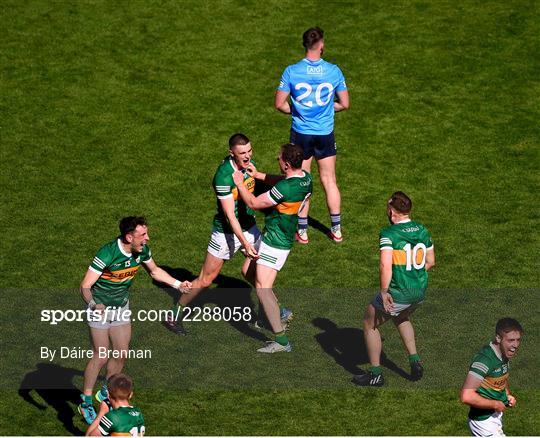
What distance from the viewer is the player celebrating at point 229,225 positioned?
45.9 feet

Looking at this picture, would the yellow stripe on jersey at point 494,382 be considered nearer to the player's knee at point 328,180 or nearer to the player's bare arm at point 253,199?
the player's bare arm at point 253,199

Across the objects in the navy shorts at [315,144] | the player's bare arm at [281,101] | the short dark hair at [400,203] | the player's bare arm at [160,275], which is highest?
the player's bare arm at [281,101]

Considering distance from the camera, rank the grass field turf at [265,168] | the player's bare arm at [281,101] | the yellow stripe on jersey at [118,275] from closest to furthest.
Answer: the yellow stripe on jersey at [118,275], the grass field turf at [265,168], the player's bare arm at [281,101]

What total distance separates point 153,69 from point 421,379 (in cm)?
911

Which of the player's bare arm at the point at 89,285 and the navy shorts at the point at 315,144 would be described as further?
the navy shorts at the point at 315,144

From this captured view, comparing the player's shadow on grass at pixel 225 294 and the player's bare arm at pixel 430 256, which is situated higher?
the player's bare arm at pixel 430 256

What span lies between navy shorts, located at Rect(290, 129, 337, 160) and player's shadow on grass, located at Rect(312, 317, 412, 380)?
102 inches

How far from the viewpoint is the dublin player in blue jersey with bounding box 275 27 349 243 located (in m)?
16.1

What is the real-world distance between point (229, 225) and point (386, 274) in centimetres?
238

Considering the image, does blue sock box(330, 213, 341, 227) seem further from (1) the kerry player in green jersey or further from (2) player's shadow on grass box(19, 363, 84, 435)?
(2) player's shadow on grass box(19, 363, 84, 435)

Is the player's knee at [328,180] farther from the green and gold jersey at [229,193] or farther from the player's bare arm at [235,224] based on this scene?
the player's bare arm at [235,224]

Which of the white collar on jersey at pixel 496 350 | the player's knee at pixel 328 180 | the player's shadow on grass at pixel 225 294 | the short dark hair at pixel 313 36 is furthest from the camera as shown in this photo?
the player's knee at pixel 328 180

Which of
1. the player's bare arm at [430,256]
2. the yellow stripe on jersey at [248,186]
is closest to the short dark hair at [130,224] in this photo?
the yellow stripe on jersey at [248,186]

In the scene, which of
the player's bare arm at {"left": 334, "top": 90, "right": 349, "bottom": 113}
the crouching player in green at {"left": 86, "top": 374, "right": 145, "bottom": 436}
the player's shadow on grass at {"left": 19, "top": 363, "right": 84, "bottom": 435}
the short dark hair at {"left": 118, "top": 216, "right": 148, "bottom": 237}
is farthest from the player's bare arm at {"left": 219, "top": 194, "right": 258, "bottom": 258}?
the crouching player in green at {"left": 86, "top": 374, "right": 145, "bottom": 436}
